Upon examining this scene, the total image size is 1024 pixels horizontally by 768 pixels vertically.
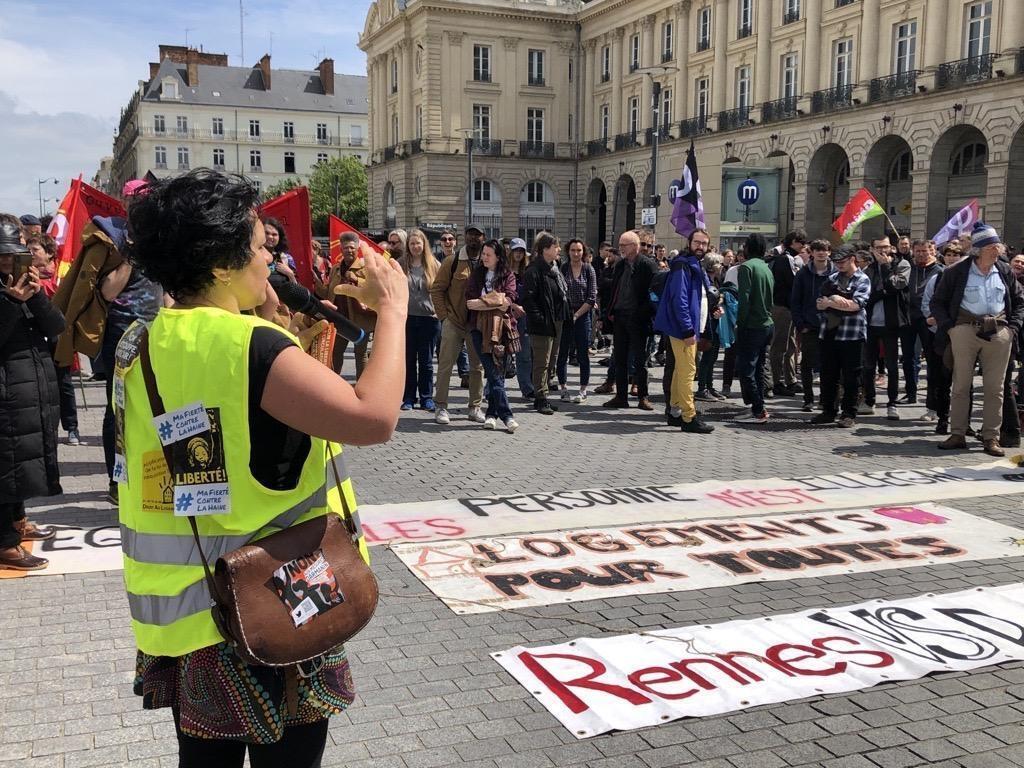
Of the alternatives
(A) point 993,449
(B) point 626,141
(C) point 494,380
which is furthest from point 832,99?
(C) point 494,380

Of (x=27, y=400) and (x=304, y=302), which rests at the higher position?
(x=304, y=302)

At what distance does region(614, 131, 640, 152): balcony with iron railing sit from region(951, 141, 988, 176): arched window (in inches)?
960

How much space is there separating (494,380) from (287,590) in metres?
8.19

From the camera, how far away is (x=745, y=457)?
350 inches

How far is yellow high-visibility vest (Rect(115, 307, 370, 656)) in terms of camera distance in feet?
6.32

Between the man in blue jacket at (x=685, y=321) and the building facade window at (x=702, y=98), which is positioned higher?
the building facade window at (x=702, y=98)

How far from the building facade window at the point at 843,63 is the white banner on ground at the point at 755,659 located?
41005mm

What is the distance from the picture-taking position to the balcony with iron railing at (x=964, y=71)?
111 ft

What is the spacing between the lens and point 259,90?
95.0m

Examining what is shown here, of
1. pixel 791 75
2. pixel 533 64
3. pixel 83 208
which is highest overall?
pixel 533 64

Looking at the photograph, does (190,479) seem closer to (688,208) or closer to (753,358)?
(753,358)

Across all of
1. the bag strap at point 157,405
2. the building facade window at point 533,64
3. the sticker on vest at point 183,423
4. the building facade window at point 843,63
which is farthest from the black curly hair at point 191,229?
the building facade window at point 533,64

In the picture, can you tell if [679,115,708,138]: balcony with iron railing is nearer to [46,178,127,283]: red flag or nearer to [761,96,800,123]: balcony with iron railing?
[761,96,800,123]: balcony with iron railing

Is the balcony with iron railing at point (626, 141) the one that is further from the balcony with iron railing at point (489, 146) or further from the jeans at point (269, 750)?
the jeans at point (269, 750)
